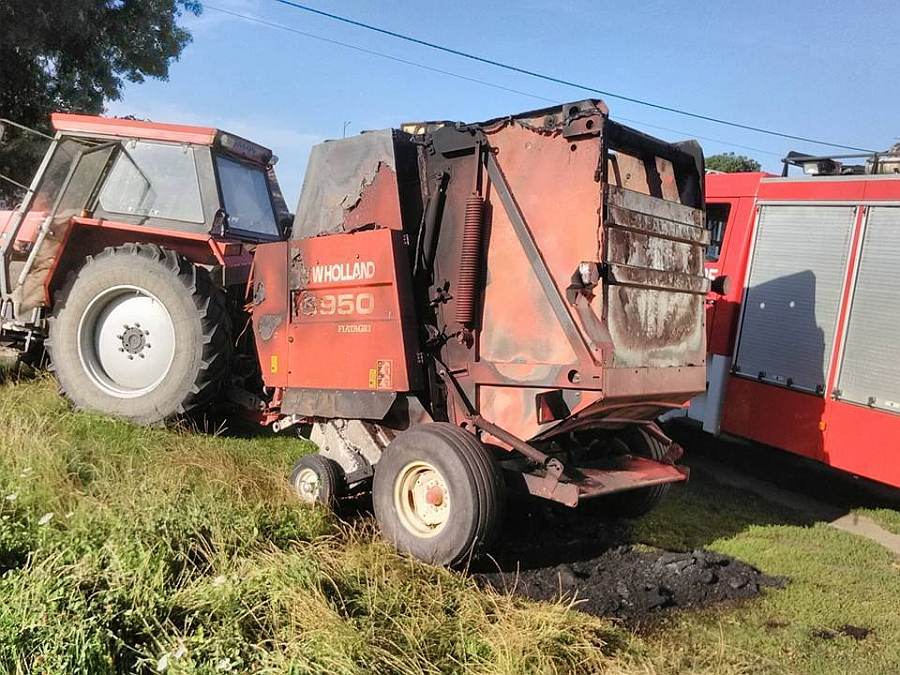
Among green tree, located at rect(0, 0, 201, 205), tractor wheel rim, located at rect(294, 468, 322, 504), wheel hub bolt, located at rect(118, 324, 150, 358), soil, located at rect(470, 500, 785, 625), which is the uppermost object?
green tree, located at rect(0, 0, 201, 205)

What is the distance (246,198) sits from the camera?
274 inches

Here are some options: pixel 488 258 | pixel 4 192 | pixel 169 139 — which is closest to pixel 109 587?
pixel 488 258

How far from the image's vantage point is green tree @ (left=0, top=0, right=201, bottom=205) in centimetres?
1146

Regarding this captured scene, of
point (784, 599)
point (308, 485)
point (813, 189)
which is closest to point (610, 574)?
point (784, 599)

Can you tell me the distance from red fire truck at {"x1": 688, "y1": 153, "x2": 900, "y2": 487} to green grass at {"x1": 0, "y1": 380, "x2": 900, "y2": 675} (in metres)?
1.44

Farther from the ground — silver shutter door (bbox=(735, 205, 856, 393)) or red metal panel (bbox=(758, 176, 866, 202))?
red metal panel (bbox=(758, 176, 866, 202))

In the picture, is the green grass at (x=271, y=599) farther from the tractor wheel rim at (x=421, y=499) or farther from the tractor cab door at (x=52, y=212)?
the tractor cab door at (x=52, y=212)

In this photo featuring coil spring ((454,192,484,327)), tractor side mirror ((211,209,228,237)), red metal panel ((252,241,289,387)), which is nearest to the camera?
coil spring ((454,192,484,327))

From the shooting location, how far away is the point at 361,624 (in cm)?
324

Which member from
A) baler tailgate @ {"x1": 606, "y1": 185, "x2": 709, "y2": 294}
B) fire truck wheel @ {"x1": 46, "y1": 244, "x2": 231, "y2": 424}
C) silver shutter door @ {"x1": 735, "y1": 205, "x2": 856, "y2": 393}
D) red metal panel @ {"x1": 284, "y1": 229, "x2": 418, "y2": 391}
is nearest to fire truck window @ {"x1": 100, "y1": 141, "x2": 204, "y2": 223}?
fire truck wheel @ {"x1": 46, "y1": 244, "x2": 231, "y2": 424}

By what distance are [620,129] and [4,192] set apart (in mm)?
9722

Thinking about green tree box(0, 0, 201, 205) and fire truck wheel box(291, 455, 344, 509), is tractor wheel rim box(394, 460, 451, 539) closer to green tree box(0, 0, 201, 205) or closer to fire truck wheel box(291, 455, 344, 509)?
fire truck wheel box(291, 455, 344, 509)

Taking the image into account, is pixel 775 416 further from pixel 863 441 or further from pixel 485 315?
pixel 485 315

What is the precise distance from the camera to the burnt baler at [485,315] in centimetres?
427
